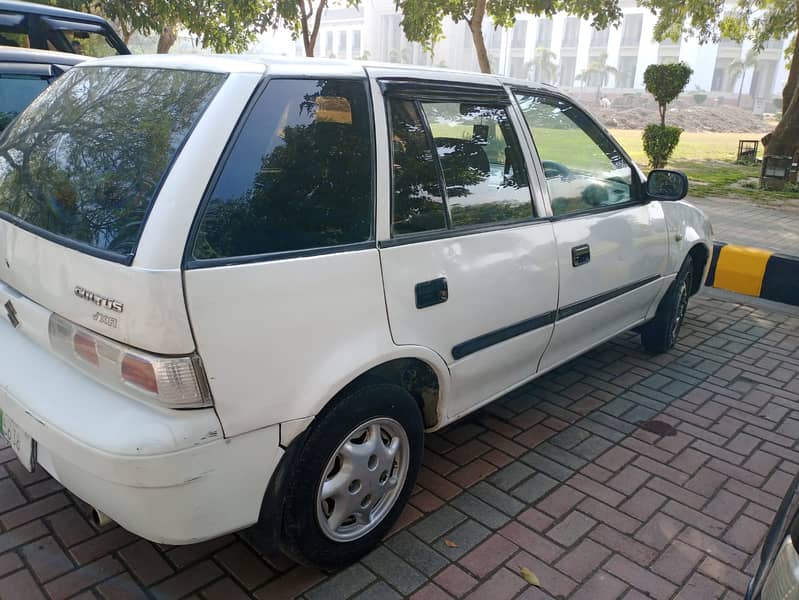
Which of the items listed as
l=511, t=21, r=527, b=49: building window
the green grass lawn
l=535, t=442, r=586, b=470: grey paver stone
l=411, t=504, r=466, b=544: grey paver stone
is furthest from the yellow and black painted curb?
l=511, t=21, r=527, b=49: building window

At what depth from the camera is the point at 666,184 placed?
3887 millimetres

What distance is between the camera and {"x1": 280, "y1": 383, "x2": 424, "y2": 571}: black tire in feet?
7.22

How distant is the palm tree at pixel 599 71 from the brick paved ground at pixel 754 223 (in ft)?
310

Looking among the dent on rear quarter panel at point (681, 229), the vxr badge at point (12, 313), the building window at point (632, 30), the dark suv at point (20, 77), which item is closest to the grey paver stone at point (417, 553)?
the vxr badge at point (12, 313)

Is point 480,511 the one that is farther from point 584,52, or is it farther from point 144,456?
point 584,52

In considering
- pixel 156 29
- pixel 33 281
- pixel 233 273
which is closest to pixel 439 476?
pixel 233 273

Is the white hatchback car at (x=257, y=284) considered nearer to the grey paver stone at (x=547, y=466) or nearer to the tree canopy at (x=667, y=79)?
the grey paver stone at (x=547, y=466)

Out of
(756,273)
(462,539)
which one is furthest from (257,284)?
(756,273)

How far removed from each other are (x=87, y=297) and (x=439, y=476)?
182 centimetres

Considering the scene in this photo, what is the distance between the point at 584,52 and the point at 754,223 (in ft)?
344

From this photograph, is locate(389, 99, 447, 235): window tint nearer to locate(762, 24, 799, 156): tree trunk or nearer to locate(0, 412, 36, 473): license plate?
locate(0, 412, 36, 473): license plate

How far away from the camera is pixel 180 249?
6.04ft

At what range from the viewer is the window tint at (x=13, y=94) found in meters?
4.66

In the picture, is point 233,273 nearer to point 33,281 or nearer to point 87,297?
point 87,297
